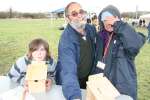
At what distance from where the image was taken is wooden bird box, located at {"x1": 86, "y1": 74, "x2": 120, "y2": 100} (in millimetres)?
2998

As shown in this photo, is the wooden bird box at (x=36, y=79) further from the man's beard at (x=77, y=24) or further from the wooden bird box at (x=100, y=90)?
the man's beard at (x=77, y=24)

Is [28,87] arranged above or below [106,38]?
below

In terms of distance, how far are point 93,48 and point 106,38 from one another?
15 cm

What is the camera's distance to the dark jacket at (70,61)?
10.9 ft

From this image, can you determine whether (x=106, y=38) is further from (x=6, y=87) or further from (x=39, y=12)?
(x=39, y=12)

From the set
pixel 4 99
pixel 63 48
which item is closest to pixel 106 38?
pixel 63 48

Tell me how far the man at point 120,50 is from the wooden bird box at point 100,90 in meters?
0.46

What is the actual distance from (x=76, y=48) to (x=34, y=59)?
373 millimetres

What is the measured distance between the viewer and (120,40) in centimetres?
366

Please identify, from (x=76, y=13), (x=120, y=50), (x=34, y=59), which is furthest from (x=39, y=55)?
(x=120, y=50)

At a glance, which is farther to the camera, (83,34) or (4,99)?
(83,34)

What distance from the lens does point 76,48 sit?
3.64 meters

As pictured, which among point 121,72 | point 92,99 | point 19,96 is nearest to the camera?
point 92,99

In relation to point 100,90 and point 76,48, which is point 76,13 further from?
point 100,90
